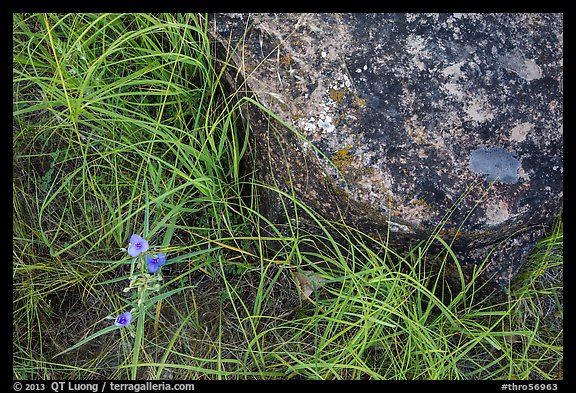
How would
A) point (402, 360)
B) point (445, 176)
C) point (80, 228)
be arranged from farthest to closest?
point (80, 228)
point (402, 360)
point (445, 176)

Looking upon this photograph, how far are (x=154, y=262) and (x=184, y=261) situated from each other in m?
0.29

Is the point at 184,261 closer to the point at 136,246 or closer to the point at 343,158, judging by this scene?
the point at 136,246

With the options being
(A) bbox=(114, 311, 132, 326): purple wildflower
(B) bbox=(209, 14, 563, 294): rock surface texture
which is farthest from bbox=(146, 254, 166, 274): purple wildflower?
(B) bbox=(209, 14, 563, 294): rock surface texture

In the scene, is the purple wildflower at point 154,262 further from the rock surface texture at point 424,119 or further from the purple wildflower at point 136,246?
the rock surface texture at point 424,119

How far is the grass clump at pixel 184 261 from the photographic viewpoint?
184 centimetres

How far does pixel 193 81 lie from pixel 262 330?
1.11 meters

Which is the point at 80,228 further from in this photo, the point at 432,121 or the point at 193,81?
the point at 432,121

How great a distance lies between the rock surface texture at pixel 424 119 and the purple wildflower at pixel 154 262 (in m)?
0.55

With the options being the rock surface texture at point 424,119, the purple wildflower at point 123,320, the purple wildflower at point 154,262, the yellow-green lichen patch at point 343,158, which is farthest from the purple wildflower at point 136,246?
the yellow-green lichen patch at point 343,158

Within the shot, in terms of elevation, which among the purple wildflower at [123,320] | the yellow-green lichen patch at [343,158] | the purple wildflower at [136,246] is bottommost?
the purple wildflower at [123,320]

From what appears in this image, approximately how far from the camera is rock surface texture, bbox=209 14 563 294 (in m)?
1.66

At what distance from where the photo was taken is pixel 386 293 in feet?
6.10

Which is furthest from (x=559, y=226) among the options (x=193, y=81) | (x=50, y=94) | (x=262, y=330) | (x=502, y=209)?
(x=50, y=94)

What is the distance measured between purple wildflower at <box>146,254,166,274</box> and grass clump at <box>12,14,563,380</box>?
128 mm
